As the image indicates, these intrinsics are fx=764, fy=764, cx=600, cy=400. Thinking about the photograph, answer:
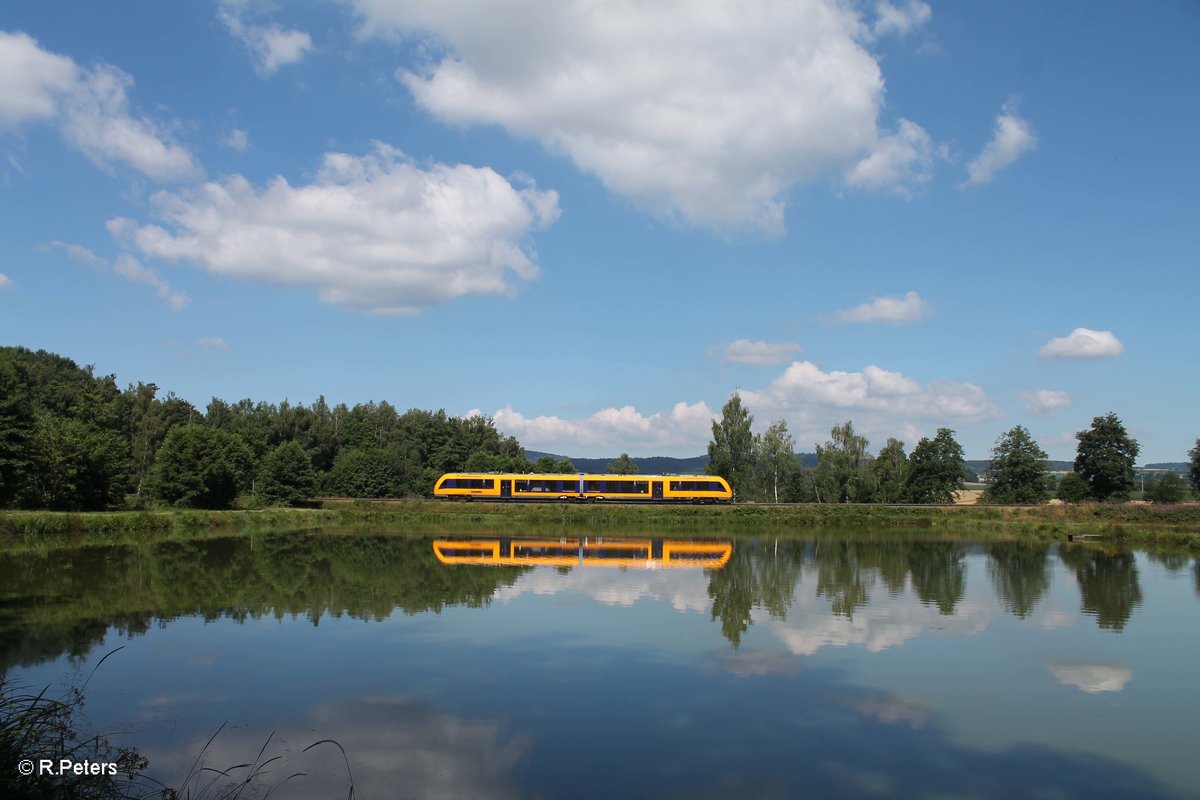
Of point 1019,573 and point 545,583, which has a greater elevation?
point 1019,573

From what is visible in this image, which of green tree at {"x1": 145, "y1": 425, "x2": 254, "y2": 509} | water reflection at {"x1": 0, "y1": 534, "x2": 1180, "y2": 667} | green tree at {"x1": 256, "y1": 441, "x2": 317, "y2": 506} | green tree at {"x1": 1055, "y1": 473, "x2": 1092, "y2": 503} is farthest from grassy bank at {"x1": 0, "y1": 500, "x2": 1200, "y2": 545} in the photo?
green tree at {"x1": 1055, "y1": 473, "x2": 1092, "y2": 503}

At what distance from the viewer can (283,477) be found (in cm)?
6197

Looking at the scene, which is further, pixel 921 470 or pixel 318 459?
pixel 318 459

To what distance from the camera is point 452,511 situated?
55875 millimetres

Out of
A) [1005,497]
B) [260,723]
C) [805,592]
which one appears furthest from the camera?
[1005,497]

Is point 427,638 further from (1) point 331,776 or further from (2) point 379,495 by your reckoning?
(2) point 379,495

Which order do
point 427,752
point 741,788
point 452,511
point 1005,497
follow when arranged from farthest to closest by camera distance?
1. point 1005,497
2. point 452,511
3. point 427,752
4. point 741,788

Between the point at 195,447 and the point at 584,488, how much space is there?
2841cm

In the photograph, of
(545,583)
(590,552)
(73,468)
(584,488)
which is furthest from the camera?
(584,488)

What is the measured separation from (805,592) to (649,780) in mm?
15826

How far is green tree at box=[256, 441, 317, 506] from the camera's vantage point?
61.9 metres

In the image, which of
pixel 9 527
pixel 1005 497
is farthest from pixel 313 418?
pixel 1005 497

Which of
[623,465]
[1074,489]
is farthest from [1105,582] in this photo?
[623,465]

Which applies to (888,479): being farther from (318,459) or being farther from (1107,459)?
(318,459)
